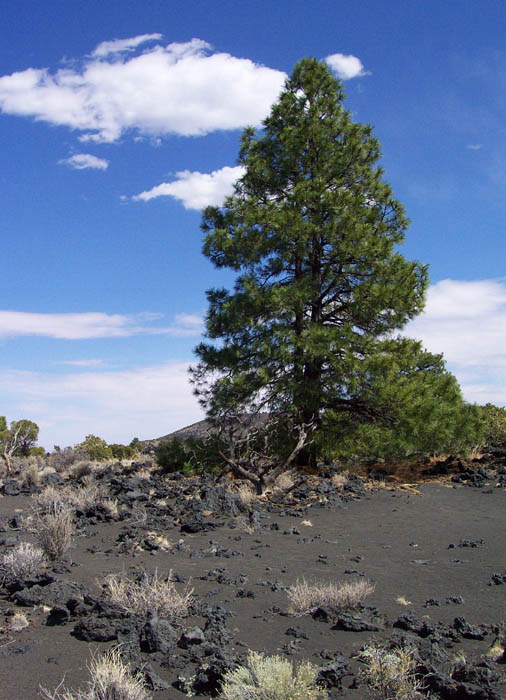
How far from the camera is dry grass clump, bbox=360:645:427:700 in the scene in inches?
157

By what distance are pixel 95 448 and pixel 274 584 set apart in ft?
63.5

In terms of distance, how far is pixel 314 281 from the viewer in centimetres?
1543

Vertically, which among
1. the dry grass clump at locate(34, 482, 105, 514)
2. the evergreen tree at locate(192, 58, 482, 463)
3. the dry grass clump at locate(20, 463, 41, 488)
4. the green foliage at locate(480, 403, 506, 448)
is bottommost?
the dry grass clump at locate(34, 482, 105, 514)

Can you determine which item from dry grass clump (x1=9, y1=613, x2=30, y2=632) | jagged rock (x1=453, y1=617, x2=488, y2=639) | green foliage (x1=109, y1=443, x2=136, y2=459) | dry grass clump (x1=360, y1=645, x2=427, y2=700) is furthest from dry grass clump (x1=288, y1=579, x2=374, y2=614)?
green foliage (x1=109, y1=443, x2=136, y2=459)

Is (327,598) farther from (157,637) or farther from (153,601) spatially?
(157,637)

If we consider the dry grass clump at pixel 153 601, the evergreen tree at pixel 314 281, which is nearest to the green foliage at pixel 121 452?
the evergreen tree at pixel 314 281

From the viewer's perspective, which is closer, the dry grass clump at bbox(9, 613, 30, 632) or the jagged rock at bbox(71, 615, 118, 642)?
the jagged rock at bbox(71, 615, 118, 642)

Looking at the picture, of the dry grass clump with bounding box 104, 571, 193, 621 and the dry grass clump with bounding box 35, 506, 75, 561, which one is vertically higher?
the dry grass clump with bounding box 35, 506, 75, 561

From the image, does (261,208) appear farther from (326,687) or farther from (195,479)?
(326,687)

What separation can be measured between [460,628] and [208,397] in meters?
11.2

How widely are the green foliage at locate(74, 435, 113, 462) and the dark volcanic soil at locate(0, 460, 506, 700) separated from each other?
11.1 m

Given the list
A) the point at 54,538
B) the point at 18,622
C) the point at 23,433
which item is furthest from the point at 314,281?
the point at 23,433

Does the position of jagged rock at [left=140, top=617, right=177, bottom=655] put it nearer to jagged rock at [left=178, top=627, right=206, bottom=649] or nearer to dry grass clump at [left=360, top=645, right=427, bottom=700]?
jagged rock at [left=178, top=627, right=206, bottom=649]

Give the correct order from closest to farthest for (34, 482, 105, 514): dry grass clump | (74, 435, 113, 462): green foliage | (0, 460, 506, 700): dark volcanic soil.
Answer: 1. (0, 460, 506, 700): dark volcanic soil
2. (34, 482, 105, 514): dry grass clump
3. (74, 435, 113, 462): green foliage
